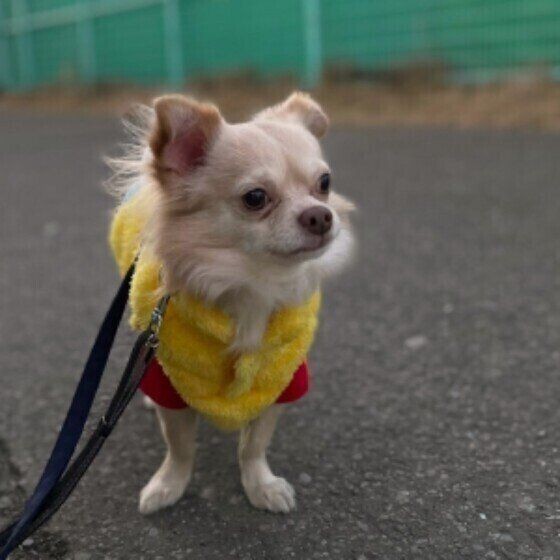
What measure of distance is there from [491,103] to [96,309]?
5693 millimetres

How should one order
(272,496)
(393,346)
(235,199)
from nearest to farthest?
(235,199) < (272,496) < (393,346)

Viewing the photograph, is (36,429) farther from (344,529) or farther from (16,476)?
(344,529)

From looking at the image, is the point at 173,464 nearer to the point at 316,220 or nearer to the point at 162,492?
the point at 162,492

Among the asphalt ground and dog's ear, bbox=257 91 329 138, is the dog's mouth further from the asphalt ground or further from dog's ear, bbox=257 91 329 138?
the asphalt ground

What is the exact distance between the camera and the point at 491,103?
25.3 feet

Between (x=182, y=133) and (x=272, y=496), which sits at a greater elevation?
(x=182, y=133)

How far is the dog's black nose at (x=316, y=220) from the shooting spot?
5.21ft

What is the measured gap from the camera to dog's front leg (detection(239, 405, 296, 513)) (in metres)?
1.82

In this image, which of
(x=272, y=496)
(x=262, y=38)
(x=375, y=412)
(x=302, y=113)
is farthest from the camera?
(x=262, y=38)

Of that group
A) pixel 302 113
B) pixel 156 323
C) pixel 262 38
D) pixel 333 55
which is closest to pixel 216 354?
pixel 156 323

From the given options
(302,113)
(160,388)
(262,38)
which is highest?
(302,113)

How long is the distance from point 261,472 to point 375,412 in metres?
0.52

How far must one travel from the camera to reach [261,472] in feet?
6.07

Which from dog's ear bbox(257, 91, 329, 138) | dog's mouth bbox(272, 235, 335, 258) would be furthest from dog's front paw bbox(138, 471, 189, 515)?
dog's ear bbox(257, 91, 329, 138)
